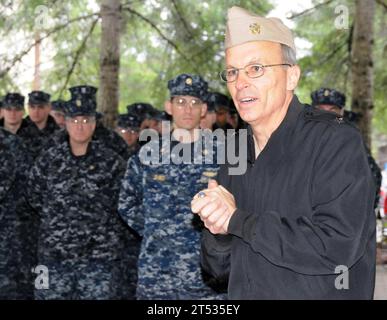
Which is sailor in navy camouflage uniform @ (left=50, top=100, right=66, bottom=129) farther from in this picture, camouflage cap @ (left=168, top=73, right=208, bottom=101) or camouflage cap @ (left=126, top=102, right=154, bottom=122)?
camouflage cap @ (left=168, top=73, right=208, bottom=101)

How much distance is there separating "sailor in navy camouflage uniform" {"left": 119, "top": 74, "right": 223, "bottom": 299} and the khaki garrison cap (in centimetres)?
245

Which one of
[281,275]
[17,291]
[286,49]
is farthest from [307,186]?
[17,291]

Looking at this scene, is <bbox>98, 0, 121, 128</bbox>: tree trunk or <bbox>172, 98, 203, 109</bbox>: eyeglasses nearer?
<bbox>172, 98, 203, 109</bbox>: eyeglasses

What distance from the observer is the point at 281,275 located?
2096mm

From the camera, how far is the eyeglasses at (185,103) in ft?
16.1

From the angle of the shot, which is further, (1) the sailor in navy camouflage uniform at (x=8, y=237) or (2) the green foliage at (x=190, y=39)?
(2) the green foliage at (x=190, y=39)

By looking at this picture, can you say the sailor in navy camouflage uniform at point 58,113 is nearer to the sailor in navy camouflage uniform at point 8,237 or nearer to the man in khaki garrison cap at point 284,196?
the sailor in navy camouflage uniform at point 8,237

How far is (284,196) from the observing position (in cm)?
212

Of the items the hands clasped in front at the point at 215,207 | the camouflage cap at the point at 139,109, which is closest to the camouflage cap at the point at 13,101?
the camouflage cap at the point at 139,109

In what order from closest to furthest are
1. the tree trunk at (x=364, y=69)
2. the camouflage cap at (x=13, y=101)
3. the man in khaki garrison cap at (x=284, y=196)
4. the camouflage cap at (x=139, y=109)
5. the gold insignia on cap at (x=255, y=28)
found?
1. the man in khaki garrison cap at (x=284, y=196)
2. the gold insignia on cap at (x=255, y=28)
3. the camouflage cap at (x=13, y=101)
4. the camouflage cap at (x=139, y=109)
5. the tree trunk at (x=364, y=69)

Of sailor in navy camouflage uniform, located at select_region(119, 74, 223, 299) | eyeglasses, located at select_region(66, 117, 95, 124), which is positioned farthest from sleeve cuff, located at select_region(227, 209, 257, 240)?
eyeglasses, located at select_region(66, 117, 95, 124)

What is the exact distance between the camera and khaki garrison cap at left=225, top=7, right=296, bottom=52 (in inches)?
86.1

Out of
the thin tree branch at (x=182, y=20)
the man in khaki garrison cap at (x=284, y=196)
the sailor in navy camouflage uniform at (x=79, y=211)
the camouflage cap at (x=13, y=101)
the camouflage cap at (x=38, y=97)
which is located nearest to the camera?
the man in khaki garrison cap at (x=284, y=196)

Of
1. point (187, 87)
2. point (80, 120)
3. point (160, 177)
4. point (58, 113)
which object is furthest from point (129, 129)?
point (160, 177)
